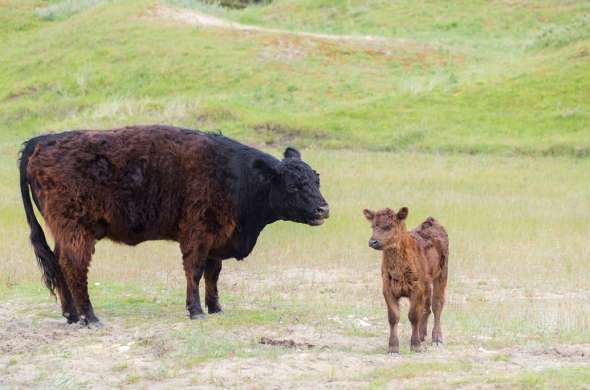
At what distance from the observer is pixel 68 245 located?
12445 mm

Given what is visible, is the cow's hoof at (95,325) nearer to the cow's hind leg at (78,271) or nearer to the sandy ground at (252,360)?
the cow's hind leg at (78,271)

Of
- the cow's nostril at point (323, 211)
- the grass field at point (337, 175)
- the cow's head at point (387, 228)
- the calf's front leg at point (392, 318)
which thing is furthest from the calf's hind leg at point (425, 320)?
the cow's nostril at point (323, 211)

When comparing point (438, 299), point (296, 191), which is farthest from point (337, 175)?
point (438, 299)

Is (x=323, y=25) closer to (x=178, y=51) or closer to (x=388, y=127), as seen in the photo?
(x=178, y=51)

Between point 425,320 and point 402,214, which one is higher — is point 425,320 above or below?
below

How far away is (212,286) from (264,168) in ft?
4.88

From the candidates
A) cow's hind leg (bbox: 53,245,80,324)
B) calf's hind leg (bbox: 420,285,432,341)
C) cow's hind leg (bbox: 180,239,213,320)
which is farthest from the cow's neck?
calf's hind leg (bbox: 420,285,432,341)

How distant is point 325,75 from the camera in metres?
40.8

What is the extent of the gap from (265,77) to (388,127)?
802 cm

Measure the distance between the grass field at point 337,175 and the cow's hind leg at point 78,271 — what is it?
0.25 meters

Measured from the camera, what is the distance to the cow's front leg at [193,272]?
42.1ft

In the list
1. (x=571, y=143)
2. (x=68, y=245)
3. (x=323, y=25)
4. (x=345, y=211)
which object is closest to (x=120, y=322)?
(x=68, y=245)

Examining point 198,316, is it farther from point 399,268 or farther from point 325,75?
point 325,75

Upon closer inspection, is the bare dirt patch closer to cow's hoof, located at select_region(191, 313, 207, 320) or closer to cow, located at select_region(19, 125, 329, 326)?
cow's hoof, located at select_region(191, 313, 207, 320)
